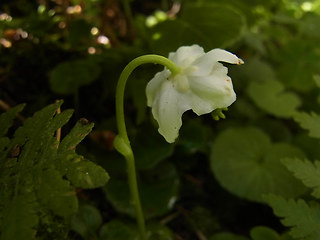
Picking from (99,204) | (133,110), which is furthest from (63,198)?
(133,110)

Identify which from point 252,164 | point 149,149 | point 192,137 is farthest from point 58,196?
point 252,164

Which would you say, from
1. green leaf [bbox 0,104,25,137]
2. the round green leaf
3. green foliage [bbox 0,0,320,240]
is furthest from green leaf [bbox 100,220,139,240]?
green leaf [bbox 0,104,25,137]

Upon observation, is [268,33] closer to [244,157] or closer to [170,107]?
[244,157]

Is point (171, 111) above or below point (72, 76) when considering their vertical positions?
above

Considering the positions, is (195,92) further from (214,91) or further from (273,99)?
(273,99)

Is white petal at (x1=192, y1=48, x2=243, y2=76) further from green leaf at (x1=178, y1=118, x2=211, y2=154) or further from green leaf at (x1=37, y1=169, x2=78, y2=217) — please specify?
green leaf at (x1=178, y1=118, x2=211, y2=154)

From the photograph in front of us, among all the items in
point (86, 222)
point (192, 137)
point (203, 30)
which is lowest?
point (192, 137)
